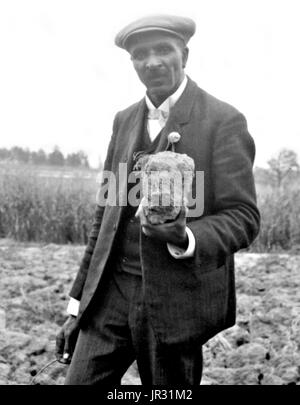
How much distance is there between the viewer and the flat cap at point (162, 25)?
6.14ft

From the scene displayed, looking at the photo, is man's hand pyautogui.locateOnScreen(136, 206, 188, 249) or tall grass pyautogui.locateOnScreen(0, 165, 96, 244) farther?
tall grass pyautogui.locateOnScreen(0, 165, 96, 244)

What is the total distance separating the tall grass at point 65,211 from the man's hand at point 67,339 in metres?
5.20

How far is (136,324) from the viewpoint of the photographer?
6.15ft

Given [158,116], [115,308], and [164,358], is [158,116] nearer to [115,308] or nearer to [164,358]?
[115,308]

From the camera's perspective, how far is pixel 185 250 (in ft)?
5.49

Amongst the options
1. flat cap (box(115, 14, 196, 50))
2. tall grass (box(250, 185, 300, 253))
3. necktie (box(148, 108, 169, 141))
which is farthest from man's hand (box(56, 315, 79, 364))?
tall grass (box(250, 185, 300, 253))

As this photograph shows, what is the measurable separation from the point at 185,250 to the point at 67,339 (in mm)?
711

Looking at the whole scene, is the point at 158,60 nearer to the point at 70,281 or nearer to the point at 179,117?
the point at 179,117

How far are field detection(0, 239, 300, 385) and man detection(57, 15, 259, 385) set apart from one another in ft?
3.79

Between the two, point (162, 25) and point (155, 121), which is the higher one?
point (162, 25)

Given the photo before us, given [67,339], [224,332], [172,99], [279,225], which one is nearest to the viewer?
[172,99]

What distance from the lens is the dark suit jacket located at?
1737 mm

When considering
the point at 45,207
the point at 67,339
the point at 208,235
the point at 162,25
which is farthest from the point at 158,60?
the point at 45,207

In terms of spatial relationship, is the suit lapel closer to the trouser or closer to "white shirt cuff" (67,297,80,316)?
the trouser
